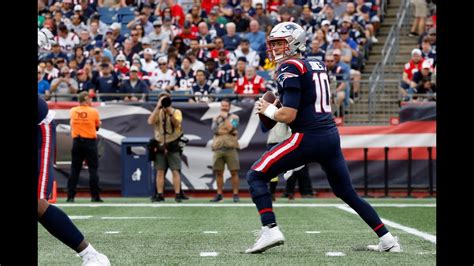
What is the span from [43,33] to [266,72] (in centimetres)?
1304

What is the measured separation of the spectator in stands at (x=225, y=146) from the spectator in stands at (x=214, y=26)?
5.14 metres

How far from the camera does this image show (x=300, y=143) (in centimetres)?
806

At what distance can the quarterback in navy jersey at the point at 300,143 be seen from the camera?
8.06m

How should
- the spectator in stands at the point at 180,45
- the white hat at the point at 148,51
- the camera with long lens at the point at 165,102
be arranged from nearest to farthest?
1. the camera with long lens at the point at 165,102
2. the white hat at the point at 148,51
3. the spectator in stands at the point at 180,45

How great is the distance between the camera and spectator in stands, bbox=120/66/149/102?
1928cm

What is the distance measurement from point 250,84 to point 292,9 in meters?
3.72

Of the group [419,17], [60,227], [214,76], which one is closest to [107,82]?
[214,76]

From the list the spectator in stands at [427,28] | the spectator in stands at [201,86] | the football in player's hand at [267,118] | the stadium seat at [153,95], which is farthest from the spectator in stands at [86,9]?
the football in player's hand at [267,118]

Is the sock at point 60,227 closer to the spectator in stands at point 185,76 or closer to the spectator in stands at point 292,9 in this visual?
the spectator in stands at point 185,76

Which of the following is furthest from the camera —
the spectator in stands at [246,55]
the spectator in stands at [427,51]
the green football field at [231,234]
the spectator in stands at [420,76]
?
the spectator in stands at [246,55]

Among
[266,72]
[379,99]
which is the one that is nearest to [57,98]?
[266,72]

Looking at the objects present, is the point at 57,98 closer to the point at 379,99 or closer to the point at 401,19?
the point at 379,99

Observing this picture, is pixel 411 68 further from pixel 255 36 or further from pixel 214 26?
pixel 214 26

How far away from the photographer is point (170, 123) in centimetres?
1736
